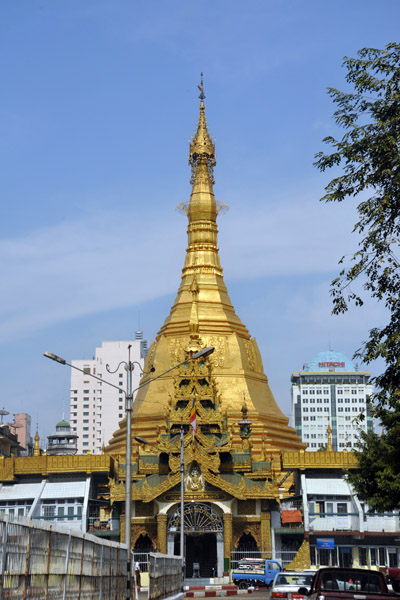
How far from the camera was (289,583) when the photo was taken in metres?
27.7

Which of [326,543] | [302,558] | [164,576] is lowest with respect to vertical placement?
[164,576]

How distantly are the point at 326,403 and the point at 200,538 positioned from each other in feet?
375

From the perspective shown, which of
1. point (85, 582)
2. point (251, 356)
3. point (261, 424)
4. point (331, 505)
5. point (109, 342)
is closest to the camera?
point (85, 582)

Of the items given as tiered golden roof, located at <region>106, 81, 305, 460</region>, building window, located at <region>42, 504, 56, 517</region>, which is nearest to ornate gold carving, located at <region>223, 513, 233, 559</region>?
tiered golden roof, located at <region>106, 81, 305, 460</region>

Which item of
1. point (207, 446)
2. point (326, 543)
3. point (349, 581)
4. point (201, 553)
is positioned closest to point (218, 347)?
point (207, 446)

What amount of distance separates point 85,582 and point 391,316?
9.48 meters

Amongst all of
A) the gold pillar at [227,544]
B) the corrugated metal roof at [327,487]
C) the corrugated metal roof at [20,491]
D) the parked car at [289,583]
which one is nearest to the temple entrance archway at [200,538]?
the gold pillar at [227,544]

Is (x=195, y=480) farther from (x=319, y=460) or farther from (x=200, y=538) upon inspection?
(x=319, y=460)

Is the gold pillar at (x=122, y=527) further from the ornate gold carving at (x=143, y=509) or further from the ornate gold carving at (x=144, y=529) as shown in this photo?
the ornate gold carving at (x=143, y=509)

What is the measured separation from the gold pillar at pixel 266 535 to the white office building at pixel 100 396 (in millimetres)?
109355

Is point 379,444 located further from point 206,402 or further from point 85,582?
point 85,582

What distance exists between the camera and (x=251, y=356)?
7662 cm

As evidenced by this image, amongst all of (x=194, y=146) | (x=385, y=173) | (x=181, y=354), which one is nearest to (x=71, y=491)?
(x=181, y=354)

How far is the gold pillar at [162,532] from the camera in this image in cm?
5550
